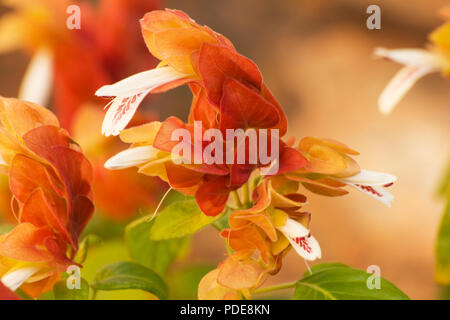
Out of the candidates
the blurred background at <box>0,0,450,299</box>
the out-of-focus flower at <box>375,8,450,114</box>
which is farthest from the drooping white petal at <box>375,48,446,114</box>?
the blurred background at <box>0,0,450,299</box>

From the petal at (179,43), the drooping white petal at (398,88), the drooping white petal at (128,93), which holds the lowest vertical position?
the drooping white petal at (128,93)

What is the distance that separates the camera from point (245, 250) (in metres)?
0.30

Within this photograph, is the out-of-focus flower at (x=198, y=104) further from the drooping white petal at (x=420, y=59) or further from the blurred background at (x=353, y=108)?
the blurred background at (x=353, y=108)

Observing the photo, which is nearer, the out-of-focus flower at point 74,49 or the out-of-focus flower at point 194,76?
the out-of-focus flower at point 194,76

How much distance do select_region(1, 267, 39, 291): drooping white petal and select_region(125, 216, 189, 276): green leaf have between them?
90mm

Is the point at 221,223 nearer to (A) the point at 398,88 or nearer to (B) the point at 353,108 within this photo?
(A) the point at 398,88

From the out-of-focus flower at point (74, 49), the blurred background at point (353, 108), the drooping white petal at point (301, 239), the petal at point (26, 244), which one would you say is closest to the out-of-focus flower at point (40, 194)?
the petal at point (26, 244)

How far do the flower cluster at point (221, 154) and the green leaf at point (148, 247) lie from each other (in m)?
0.10

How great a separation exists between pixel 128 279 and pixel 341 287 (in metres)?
0.13

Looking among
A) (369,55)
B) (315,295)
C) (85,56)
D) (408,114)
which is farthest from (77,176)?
(369,55)

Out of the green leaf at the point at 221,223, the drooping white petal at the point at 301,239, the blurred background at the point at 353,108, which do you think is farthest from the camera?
the blurred background at the point at 353,108

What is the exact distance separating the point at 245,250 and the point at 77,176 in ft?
0.37

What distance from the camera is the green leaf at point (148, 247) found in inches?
15.8
